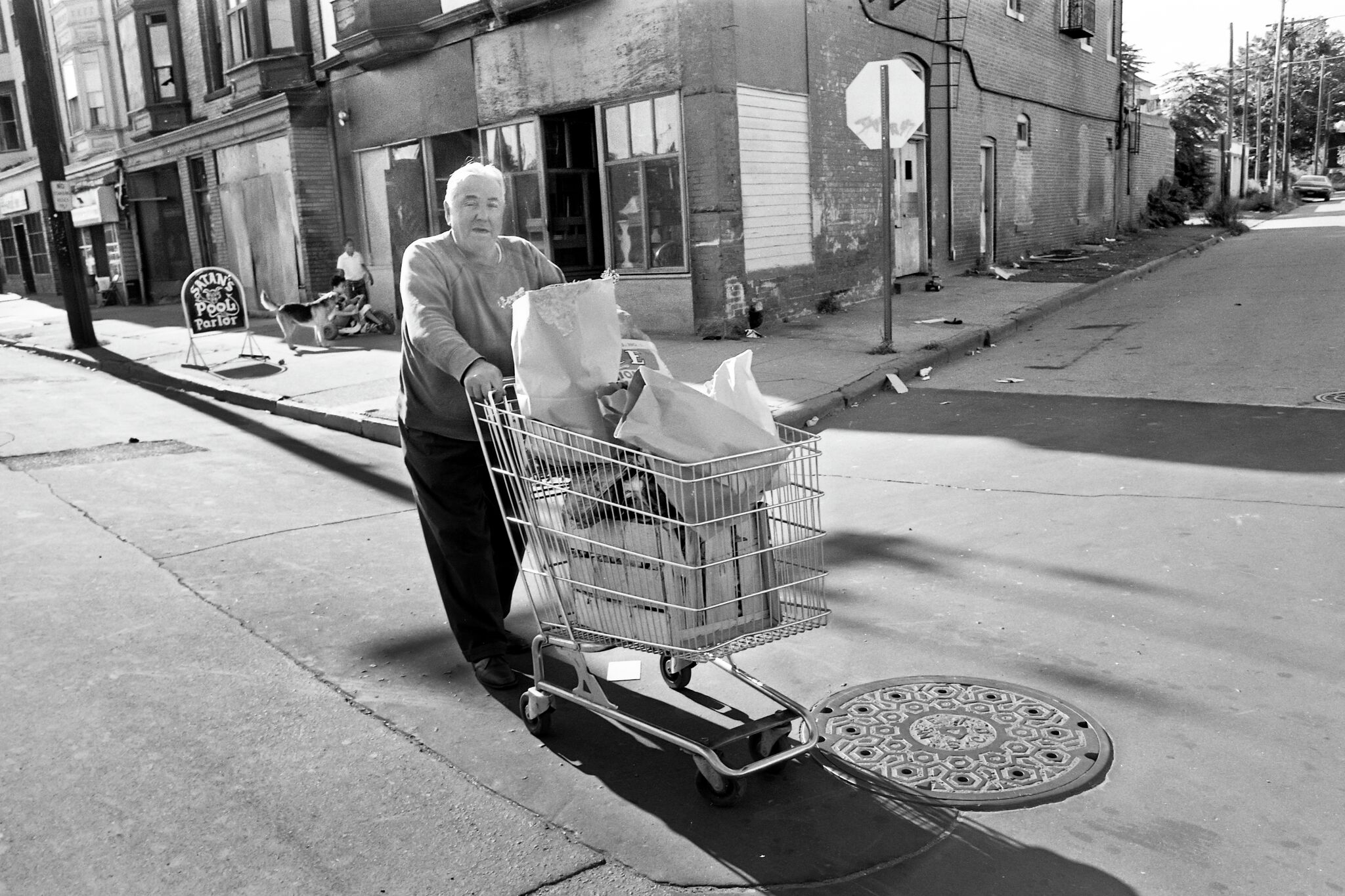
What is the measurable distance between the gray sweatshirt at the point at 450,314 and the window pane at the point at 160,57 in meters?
23.7

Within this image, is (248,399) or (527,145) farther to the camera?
(527,145)

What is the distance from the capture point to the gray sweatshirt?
399 centimetres

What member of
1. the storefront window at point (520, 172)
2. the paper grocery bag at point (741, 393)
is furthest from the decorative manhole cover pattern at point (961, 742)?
the storefront window at point (520, 172)

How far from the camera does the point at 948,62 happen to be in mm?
18797

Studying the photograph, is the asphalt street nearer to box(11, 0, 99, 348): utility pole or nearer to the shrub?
box(11, 0, 99, 348): utility pole

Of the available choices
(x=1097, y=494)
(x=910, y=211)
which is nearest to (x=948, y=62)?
(x=910, y=211)

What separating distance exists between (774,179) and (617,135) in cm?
214

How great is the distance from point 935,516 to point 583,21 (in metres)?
10.3

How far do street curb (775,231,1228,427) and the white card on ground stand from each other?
7.16 ft

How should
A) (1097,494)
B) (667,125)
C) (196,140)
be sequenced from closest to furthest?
(1097,494), (667,125), (196,140)

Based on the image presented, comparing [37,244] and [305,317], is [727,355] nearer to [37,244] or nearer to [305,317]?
[305,317]

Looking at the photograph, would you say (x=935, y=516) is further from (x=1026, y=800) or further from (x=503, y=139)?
(x=503, y=139)

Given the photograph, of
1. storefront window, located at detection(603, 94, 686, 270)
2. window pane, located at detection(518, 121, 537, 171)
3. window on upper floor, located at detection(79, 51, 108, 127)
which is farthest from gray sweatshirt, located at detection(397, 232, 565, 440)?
window on upper floor, located at detection(79, 51, 108, 127)

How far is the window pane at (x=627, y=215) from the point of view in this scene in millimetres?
14406
